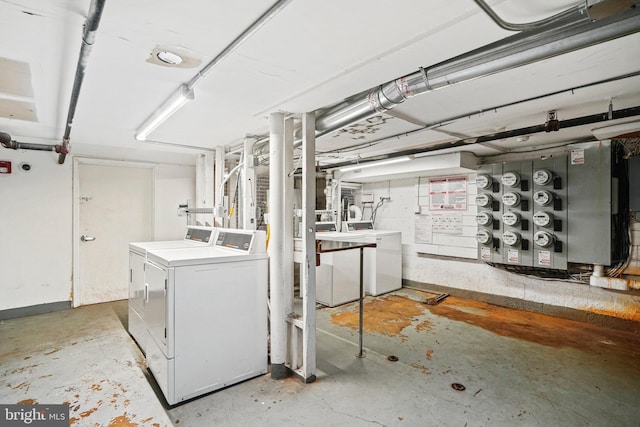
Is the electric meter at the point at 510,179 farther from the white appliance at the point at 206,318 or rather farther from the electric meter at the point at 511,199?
the white appliance at the point at 206,318

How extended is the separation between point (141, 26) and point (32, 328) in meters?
3.74

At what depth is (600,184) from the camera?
3.38 metres

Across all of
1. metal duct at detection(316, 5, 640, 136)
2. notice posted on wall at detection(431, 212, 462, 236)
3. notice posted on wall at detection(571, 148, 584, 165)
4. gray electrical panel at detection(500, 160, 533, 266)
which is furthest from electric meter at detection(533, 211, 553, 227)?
metal duct at detection(316, 5, 640, 136)

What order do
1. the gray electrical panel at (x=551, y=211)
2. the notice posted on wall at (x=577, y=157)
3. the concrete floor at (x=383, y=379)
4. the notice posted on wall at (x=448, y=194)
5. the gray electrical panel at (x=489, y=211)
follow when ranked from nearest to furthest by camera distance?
the concrete floor at (x=383, y=379), the notice posted on wall at (x=577, y=157), the gray electrical panel at (x=551, y=211), the gray electrical panel at (x=489, y=211), the notice posted on wall at (x=448, y=194)

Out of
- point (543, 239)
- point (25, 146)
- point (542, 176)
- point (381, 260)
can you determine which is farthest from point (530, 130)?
point (25, 146)

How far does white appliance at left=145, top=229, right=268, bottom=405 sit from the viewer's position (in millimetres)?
2122

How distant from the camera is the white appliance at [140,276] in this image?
275 cm

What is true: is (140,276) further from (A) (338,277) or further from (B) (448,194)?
(B) (448,194)

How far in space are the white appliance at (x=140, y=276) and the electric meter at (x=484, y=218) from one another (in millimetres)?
3549

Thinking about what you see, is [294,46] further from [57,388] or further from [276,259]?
[57,388]

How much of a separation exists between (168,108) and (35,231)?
3.00m

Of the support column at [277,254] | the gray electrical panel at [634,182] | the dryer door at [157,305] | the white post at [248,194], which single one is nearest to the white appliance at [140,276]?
the dryer door at [157,305]

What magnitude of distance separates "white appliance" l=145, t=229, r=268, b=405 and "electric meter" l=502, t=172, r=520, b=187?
3.33 m

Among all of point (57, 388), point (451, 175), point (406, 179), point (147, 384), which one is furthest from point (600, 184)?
point (57, 388)
